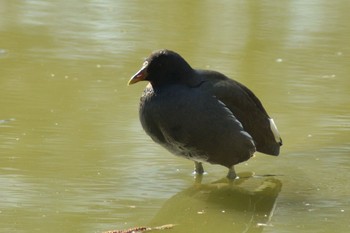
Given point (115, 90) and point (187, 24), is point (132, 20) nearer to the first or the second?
point (187, 24)

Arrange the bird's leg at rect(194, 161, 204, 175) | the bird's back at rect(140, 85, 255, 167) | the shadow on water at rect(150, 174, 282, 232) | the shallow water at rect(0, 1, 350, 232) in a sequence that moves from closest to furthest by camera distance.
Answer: the shadow on water at rect(150, 174, 282, 232), the shallow water at rect(0, 1, 350, 232), the bird's back at rect(140, 85, 255, 167), the bird's leg at rect(194, 161, 204, 175)

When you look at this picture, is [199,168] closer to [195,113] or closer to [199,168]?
[199,168]

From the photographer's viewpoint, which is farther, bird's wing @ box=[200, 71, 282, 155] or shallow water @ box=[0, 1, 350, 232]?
bird's wing @ box=[200, 71, 282, 155]

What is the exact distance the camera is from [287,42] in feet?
33.6

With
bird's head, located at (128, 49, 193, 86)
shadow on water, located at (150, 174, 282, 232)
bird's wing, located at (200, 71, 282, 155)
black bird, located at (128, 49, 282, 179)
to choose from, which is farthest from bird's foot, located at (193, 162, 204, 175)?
bird's head, located at (128, 49, 193, 86)

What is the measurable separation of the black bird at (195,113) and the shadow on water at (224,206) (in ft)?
0.56

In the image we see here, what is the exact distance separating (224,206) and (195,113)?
2.02 ft

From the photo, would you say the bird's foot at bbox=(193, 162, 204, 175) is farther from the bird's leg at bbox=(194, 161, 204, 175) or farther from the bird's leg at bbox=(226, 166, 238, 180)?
the bird's leg at bbox=(226, 166, 238, 180)

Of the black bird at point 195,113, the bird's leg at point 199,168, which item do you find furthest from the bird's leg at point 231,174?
the bird's leg at point 199,168

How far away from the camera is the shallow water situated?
19.3ft

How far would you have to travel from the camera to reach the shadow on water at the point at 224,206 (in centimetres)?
570

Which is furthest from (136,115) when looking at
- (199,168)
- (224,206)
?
(224,206)

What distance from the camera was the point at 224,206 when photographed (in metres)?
6.11

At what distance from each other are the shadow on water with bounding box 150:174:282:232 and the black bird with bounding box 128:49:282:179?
17 cm
